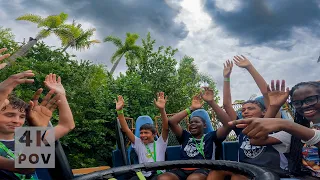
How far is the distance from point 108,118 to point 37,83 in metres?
2.04

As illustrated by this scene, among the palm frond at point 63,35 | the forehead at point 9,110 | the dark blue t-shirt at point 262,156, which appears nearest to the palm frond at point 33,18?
the palm frond at point 63,35

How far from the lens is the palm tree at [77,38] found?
1281cm

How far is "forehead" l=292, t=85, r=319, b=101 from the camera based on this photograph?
5.38ft

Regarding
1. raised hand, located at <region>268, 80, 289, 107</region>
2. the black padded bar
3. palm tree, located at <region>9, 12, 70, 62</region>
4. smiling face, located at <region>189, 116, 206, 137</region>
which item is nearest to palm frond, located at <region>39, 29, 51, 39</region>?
palm tree, located at <region>9, 12, 70, 62</region>

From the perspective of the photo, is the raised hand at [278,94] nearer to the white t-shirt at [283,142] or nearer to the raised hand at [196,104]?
the white t-shirt at [283,142]

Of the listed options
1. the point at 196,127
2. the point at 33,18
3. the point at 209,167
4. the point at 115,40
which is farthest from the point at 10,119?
the point at 115,40

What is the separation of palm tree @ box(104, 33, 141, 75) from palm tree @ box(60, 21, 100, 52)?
1.80 meters

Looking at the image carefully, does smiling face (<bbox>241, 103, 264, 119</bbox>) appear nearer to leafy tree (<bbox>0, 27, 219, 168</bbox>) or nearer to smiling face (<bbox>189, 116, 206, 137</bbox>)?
smiling face (<bbox>189, 116, 206, 137</bbox>)

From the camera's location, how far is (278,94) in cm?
182

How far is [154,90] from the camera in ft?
31.7

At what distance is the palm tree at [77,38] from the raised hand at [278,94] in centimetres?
1198

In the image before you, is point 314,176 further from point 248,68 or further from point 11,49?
point 11,49

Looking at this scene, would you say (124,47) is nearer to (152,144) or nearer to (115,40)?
(115,40)

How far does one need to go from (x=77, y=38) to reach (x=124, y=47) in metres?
3.19
